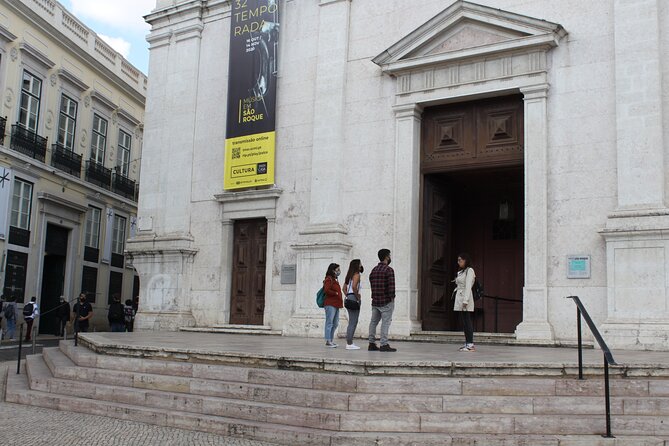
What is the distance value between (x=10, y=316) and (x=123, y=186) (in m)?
9.64

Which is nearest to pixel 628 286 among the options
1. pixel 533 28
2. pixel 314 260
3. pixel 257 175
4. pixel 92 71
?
pixel 533 28

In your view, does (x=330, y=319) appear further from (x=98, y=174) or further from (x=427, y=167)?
(x=98, y=174)

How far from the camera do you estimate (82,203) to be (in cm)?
2600

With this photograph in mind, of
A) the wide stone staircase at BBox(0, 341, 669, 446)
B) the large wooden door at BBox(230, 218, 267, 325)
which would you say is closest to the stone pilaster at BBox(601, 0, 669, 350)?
the wide stone staircase at BBox(0, 341, 669, 446)

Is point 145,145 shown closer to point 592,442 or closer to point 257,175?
point 257,175

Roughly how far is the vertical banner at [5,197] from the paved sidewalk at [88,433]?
14568 millimetres

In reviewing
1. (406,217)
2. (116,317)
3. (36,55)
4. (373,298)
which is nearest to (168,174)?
(116,317)

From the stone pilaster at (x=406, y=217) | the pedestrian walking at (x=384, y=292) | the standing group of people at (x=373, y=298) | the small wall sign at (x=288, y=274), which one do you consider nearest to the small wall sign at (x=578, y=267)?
the stone pilaster at (x=406, y=217)

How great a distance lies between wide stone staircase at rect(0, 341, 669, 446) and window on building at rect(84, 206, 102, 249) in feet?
61.1

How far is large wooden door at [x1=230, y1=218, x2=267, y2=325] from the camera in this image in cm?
1548

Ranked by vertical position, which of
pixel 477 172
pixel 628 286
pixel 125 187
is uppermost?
pixel 125 187

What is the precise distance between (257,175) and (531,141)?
5775 mm

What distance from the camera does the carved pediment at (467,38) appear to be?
12547 mm

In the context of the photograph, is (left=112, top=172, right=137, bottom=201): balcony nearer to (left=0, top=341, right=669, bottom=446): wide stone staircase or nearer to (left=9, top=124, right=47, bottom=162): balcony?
(left=9, top=124, right=47, bottom=162): balcony
